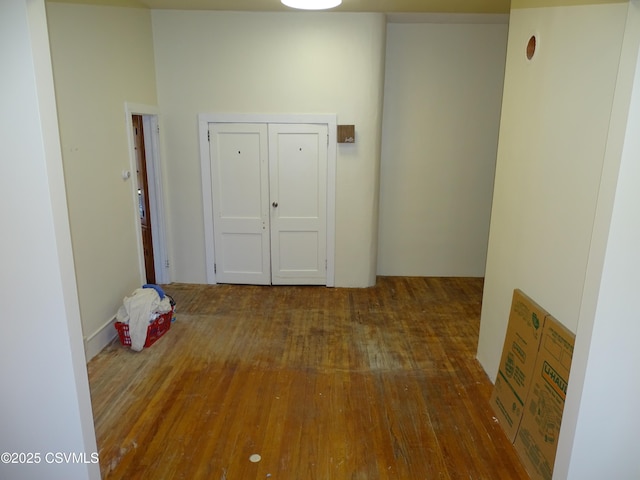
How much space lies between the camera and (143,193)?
5160 millimetres

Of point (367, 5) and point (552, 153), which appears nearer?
point (552, 153)

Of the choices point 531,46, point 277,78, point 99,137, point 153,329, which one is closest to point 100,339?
point 153,329

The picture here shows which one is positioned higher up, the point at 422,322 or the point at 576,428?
the point at 576,428

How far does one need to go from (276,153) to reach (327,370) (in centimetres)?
264

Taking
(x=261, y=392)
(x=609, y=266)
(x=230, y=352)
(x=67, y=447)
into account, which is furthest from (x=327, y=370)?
(x=609, y=266)

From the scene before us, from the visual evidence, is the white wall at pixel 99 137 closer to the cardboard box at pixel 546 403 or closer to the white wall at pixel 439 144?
the white wall at pixel 439 144

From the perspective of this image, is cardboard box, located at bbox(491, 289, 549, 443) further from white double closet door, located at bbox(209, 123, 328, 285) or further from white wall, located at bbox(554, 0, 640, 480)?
white double closet door, located at bbox(209, 123, 328, 285)

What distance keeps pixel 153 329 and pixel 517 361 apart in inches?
120

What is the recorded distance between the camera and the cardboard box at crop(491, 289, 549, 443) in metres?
2.61

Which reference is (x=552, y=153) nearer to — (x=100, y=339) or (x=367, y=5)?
(x=367, y=5)

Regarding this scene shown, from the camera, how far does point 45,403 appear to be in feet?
6.14

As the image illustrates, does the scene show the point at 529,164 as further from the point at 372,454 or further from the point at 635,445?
the point at 372,454

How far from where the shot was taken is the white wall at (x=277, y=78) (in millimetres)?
4699

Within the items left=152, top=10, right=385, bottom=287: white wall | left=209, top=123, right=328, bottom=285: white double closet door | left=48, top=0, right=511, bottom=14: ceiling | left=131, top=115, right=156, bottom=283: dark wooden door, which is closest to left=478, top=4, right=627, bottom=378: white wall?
left=48, top=0, right=511, bottom=14: ceiling
